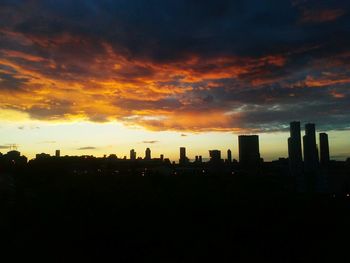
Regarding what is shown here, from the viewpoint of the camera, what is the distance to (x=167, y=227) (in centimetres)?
2688

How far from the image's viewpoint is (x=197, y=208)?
103 ft

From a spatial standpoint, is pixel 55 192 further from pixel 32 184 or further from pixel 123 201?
pixel 32 184

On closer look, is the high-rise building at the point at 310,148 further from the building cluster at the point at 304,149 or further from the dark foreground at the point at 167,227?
the dark foreground at the point at 167,227

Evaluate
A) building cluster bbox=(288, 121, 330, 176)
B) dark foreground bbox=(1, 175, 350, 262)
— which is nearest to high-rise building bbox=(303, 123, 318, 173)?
building cluster bbox=(288, 121, 330, 176)

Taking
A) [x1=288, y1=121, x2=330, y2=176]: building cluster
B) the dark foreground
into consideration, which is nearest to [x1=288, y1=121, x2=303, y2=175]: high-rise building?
[x1=288, y1=121, x2=330, y2=176]: building cluster

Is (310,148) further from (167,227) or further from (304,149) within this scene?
(167,227)

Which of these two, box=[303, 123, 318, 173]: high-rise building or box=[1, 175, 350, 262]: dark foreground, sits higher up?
box=[303, 123, 318, 173]: high-rise building

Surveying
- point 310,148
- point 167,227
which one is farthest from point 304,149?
point 167,227

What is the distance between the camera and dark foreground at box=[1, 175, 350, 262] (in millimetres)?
23234

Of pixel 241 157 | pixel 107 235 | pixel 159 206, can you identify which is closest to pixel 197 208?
pixel 159 206

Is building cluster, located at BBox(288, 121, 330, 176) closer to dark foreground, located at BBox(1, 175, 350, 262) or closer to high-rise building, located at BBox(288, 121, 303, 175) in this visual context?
high-rise building, located at BBox(288, 121, 303, 175)

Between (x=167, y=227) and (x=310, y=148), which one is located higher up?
(x=310, y=148)

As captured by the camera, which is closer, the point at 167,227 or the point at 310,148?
the point at 167,227

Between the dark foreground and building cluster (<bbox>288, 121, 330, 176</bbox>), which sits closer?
the dark foreground
